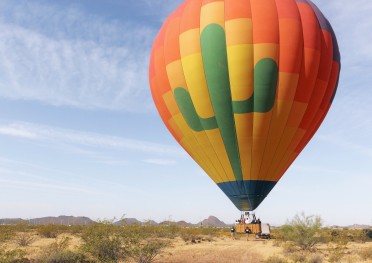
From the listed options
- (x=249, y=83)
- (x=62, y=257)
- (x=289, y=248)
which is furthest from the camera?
(x=289, y=248)

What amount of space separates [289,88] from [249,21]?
4.73 m

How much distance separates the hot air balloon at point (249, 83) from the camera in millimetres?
20594

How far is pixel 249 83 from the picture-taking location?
20.5 m

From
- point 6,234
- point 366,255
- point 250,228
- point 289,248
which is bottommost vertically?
point 366,255

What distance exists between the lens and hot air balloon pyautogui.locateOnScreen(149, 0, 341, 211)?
2059 centimetres

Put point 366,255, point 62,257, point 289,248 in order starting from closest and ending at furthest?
point 62,257
point 366,255
point 289,248

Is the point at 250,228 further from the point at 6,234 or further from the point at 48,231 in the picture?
the point at 48,231

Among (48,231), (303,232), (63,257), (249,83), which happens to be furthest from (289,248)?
(48,231)

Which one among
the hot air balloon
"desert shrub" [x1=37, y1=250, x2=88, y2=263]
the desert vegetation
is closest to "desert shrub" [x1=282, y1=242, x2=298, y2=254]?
the desert vegetation

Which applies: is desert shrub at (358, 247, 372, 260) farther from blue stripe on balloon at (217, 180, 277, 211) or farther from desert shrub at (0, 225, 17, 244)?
desert shrub at (0, 225, 17, 244)

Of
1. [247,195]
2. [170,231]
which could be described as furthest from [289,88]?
[170,231]

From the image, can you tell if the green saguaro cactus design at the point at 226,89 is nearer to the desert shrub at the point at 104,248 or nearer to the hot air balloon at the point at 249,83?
the hot air balloon at the point at 249,83

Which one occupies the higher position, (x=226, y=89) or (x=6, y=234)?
(x=226, y=89)

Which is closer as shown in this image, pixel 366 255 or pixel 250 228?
pixel 250 228
